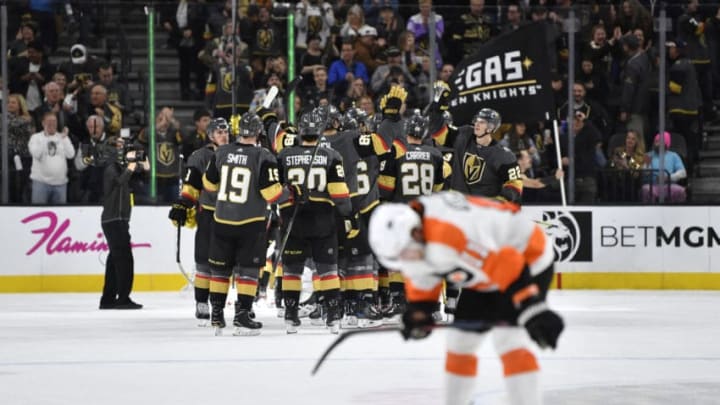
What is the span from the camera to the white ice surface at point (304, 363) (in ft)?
26.4

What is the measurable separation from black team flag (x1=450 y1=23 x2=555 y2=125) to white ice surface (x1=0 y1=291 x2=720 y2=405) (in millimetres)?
2906

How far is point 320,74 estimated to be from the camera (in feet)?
56.5

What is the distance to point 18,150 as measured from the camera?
1634cm

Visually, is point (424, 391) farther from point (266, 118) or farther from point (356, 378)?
point (266, 118)

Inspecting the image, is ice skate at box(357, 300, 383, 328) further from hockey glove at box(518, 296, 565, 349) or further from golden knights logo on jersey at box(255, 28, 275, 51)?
hockey glove at box(518, 296, 565, 349)

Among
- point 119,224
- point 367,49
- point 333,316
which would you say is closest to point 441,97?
point 333,316

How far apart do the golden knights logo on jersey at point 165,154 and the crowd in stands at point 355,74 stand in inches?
1.0

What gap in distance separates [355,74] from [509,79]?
7.63 ft

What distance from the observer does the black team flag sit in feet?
53.1

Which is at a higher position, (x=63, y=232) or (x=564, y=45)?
(x=564, y=45)

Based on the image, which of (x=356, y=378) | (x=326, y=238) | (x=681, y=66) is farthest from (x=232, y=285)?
(x=356, y=378)

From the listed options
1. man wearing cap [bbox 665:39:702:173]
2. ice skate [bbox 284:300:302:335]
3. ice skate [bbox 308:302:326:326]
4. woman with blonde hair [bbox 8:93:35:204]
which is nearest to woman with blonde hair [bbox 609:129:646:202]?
man wearing cap [bbox 665:39:702:173]

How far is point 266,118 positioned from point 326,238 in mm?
1768

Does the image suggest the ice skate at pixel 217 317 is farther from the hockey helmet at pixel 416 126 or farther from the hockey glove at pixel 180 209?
the hockey helmet at pixel 416 126
